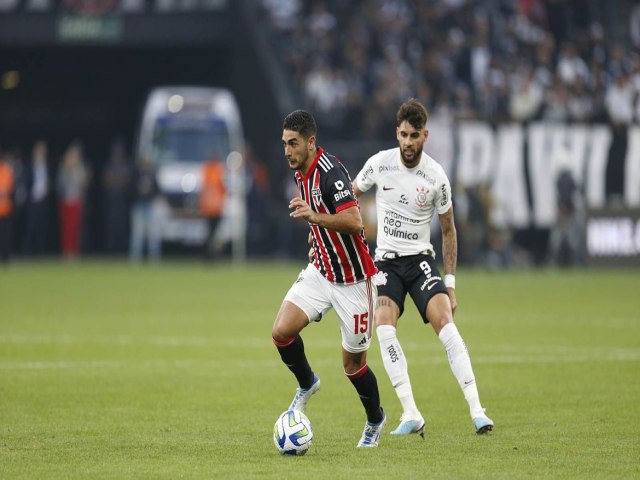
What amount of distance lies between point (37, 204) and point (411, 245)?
25216 mm

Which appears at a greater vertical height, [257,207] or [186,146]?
[186,146]

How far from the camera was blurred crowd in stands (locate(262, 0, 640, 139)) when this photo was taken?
Answer: 31828 millimetres

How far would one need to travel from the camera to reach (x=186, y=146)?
3566cm

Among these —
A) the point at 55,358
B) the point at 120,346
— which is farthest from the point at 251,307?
the point at 55,358

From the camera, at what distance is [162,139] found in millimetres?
35688

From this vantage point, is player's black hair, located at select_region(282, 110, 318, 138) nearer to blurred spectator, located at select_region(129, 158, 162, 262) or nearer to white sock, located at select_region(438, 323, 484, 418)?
white sock, located at select_region(438, 323, 484, 418)

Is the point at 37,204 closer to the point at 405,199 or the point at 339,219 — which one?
the point at 405,199

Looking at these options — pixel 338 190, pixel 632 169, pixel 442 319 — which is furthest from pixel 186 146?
pixel 338 190

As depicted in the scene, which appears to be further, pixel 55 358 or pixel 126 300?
pixel 126 300

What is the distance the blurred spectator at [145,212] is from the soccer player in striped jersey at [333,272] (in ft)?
79.7

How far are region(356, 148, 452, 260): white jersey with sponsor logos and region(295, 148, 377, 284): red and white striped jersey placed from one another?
1.00 m

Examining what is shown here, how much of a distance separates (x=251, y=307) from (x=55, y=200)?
18.6 m

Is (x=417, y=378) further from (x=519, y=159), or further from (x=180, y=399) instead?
(x=519, y=159)

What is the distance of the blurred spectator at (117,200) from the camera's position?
3491 cm
